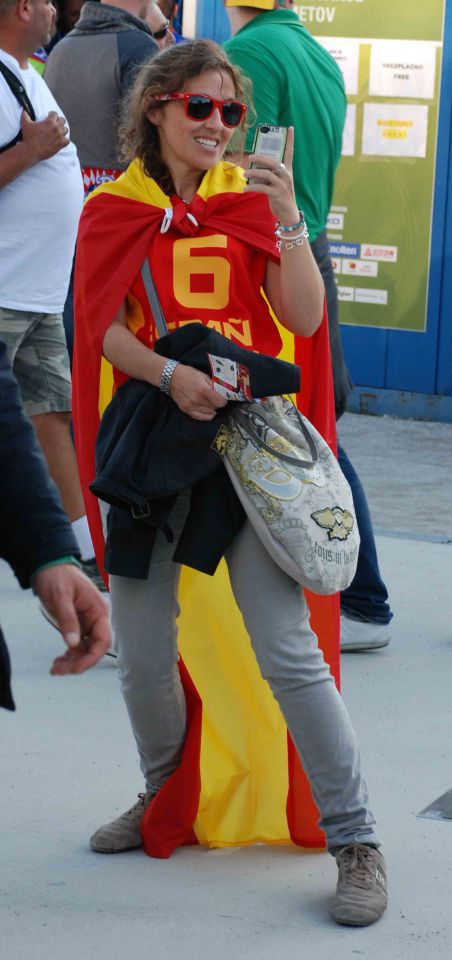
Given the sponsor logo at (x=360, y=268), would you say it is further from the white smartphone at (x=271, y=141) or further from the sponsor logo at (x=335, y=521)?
the sponsor logo at (x=335, y=521)

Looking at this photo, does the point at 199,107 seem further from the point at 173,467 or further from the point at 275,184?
the point at 173,467

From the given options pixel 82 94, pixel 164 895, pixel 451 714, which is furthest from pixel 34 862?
pixel 82 94

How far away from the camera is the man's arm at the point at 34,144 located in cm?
479

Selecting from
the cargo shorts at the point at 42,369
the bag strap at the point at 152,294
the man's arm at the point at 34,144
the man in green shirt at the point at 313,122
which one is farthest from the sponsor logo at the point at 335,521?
the cargo shorts at the point at 42,369

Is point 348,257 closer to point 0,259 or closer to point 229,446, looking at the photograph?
point 0,259

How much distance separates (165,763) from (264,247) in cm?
114

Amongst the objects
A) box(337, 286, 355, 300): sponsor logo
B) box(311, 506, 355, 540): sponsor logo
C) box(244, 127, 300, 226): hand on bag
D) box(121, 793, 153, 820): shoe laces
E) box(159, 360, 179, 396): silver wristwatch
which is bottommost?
box(121, 793, 153, 820): shoe laces

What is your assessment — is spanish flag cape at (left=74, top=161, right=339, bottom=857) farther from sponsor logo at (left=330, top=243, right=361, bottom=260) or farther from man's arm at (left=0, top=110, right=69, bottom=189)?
sponsor logo at (left=330, top=243, right=361, bottom=260)

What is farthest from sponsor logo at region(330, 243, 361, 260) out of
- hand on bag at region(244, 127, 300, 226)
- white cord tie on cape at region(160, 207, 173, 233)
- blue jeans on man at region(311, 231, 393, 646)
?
hand on bag at region(244, 127, 300, 226)

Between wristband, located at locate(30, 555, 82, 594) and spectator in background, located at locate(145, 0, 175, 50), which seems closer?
wristband, located at locate(30, 555, 82, 594)

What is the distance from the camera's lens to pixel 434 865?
3.33 m

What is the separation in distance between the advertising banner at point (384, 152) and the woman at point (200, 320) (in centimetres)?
A: 531

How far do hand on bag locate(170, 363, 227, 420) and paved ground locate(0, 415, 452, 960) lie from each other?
101 centimetres

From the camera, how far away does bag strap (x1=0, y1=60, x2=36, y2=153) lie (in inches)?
189
